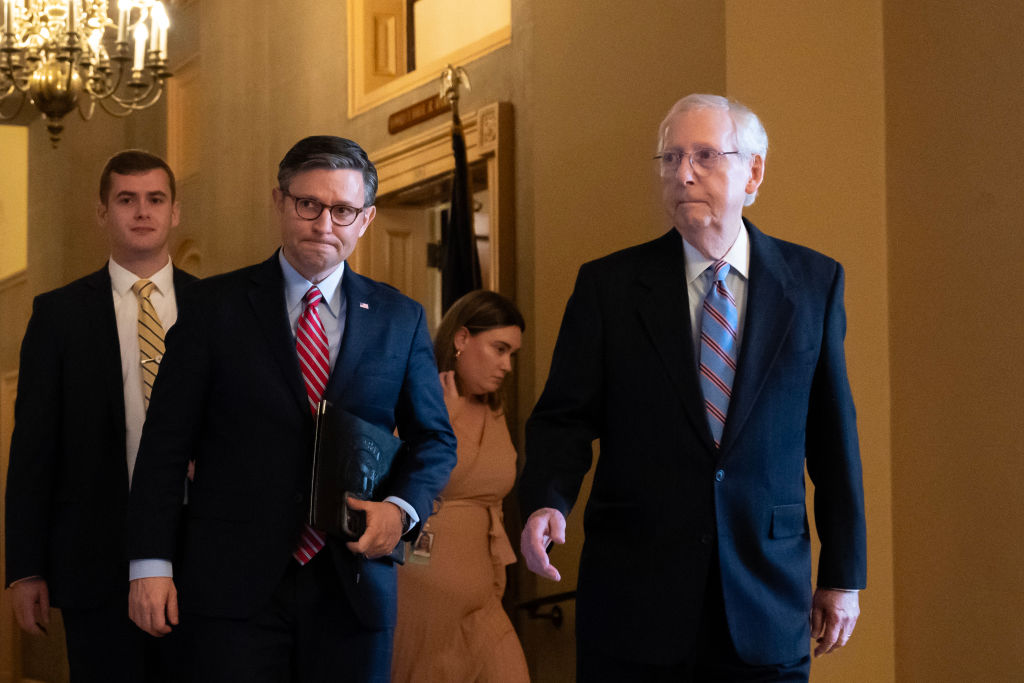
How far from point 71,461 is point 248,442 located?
0.93 metres

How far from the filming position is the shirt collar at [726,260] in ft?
8.40

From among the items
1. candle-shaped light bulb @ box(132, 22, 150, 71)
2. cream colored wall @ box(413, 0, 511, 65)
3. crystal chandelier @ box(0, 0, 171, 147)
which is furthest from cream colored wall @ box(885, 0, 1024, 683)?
candle-shaped light bulb @ box(132, 22, 150, 71)

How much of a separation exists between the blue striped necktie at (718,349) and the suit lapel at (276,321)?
32.2 inches

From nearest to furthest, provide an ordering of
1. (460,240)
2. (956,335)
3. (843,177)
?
1. (956,335)
2. (843,177)
3. (460,240)

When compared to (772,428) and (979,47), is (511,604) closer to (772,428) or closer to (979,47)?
(979,47)

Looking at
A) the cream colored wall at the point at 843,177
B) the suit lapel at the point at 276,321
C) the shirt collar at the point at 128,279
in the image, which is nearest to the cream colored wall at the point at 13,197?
the shirt collar at the point at 128,279

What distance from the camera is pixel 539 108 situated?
5.12 metres

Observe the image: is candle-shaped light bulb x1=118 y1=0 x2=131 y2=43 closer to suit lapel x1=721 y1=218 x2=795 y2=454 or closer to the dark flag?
the dark flag

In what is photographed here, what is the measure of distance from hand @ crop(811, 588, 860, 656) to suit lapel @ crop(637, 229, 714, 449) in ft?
1.27

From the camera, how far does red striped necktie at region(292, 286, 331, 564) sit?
2.76 metres

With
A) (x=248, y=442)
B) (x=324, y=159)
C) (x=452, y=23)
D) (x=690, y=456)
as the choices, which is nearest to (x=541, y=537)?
(x=690, y=456)

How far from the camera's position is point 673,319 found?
251 cm

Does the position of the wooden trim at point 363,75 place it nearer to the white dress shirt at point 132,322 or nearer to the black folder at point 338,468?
the white dress shirt at point 132,322

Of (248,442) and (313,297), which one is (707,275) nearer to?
(313,297)
